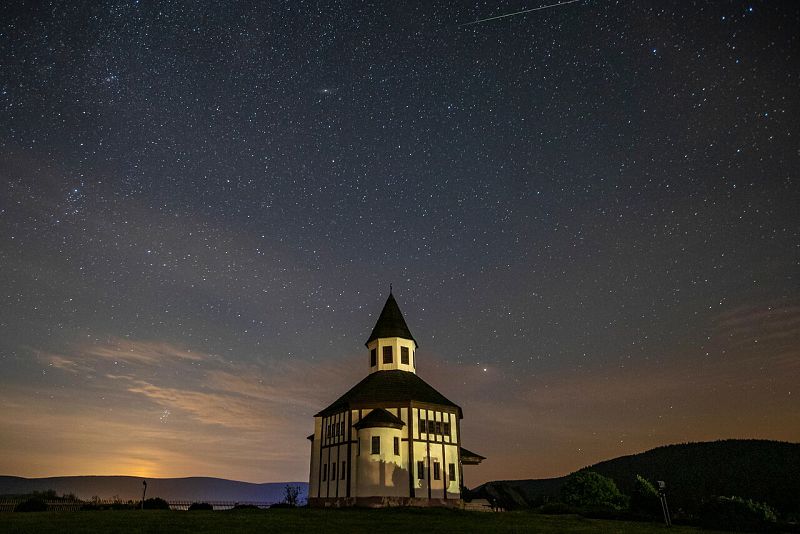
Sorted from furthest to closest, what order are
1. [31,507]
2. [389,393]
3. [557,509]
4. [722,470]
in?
[722,470] < [389,393] < [557,509] < [31,507]

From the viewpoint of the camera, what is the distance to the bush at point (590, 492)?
1715 inches

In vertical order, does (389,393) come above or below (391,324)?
below

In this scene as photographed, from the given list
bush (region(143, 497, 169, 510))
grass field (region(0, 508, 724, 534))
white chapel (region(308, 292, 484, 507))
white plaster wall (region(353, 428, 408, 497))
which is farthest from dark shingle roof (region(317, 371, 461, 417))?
grass field (region(0, 508, 724, 534))

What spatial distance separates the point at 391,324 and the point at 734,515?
30972mm

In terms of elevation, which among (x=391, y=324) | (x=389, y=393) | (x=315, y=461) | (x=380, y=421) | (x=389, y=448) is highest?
(x=391, y=324)

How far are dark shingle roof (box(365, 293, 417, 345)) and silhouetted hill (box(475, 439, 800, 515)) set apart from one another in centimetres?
3721

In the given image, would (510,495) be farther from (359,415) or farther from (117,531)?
(117,531)

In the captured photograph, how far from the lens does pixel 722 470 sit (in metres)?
103

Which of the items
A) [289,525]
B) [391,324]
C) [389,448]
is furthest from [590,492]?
[289,525]

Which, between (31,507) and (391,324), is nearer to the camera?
(31,507)

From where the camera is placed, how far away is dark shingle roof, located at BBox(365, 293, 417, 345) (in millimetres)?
49781

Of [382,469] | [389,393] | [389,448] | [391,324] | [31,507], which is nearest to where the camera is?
[31,507]

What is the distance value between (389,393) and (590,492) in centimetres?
1852

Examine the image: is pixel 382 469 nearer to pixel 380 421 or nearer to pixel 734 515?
pixel 380 421
